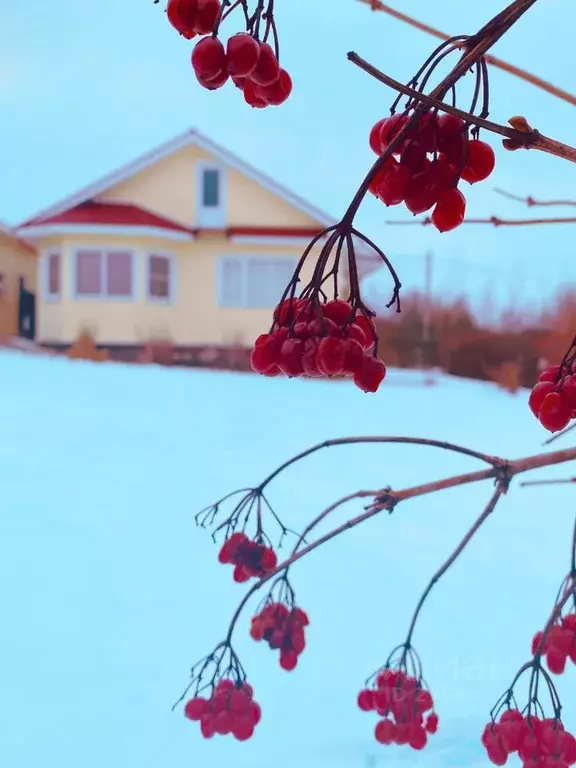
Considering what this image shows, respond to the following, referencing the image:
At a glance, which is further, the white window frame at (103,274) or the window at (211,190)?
the window at (211,190)

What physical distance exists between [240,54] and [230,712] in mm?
531

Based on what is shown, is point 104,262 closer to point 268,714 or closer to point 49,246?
point 49,246

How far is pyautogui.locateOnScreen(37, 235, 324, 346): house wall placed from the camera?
4.23 meters

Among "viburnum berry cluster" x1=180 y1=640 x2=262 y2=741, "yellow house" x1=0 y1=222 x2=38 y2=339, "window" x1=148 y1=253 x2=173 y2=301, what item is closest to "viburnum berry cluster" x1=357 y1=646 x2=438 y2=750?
"viburnum berry cluster" x1=180 y1=640 x2=262 y2=741

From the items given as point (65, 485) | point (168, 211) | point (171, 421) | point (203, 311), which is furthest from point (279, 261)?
point (65, 485)

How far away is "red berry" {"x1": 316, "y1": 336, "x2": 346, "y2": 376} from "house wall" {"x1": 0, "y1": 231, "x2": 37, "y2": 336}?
112 inches

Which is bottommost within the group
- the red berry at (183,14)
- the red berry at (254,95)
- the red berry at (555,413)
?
the red berry at (555,413)

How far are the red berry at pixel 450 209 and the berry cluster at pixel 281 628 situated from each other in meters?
0.48

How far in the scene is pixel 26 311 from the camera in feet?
12.8

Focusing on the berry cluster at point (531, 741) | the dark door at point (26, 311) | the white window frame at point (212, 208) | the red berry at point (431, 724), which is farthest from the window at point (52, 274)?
the berry cluster at point (531, 741)

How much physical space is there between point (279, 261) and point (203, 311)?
549 mm

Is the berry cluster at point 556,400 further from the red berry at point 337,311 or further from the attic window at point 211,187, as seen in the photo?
the attic window at point 211,187

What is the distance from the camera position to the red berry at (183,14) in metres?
0.28

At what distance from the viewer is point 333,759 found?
0.84 m
